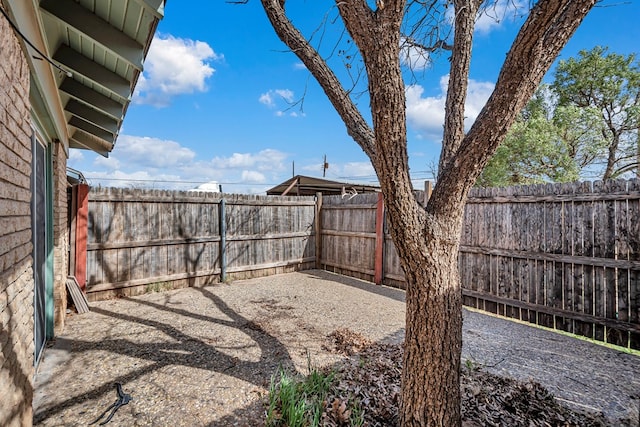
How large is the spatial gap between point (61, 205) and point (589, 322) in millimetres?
6457

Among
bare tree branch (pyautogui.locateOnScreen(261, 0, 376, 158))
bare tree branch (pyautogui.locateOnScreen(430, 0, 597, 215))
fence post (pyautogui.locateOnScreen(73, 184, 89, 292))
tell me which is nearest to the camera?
bare tree branch (pyautogui.locateOnScreen(430, 0, 597, 215))

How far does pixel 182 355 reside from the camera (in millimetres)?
3131

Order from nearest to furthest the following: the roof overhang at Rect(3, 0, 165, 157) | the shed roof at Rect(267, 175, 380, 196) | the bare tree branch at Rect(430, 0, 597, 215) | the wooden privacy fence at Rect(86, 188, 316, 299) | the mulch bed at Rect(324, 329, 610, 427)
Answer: the bare tree branch at Rect(430, 0, 597, 215)
the roof overhang at Rect(3, 0, 165, 157)
the mulch bed at Rect(324, 329, 610, 427)
the wooden privacy fence at Rect(86, 188, 316, 299)
the shed roof at Rect(267, 175, 380, 196)

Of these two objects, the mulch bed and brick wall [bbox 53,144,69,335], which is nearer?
the mulch bed

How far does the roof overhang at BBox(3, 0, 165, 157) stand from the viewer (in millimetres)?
1911

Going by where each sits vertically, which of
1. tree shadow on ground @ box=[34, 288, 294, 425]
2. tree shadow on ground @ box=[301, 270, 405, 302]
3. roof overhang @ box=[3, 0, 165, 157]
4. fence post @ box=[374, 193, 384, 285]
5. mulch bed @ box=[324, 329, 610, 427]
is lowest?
tree shadow on ground @ box=[301, 270, 405, 302]

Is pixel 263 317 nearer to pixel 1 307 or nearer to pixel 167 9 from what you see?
pixel 1 307

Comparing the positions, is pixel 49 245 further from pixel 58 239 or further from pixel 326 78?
pixel 326 78

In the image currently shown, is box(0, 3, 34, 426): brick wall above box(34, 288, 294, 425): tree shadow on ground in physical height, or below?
above

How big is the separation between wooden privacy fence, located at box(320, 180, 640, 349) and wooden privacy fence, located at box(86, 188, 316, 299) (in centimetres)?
386

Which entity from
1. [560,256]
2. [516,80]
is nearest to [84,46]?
[516,80]

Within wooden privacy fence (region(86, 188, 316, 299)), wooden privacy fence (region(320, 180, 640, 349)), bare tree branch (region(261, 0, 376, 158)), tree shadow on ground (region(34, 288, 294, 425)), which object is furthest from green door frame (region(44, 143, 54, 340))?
wooden privacy fence (region(320, 180, 640, 349))

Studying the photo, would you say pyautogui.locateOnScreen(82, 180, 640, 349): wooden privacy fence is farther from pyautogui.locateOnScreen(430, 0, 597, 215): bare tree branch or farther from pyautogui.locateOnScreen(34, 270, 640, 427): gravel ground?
pyautogui.locateOnScreen(430, 0, 597, 215): bare tree branch

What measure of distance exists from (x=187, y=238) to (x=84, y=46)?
386 centimetres
